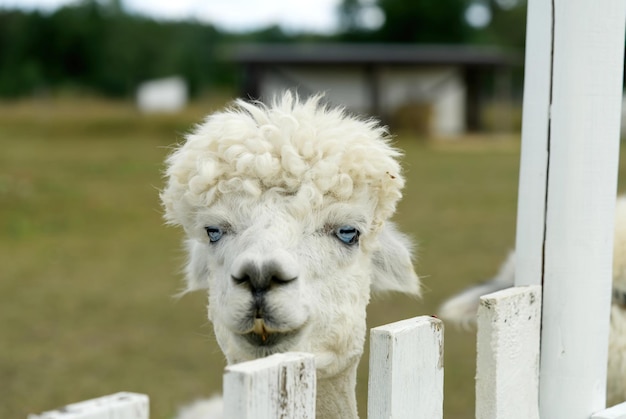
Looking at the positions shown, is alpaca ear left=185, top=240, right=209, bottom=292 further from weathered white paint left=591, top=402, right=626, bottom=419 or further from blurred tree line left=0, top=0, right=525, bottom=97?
blurred tree line left=0, top=0, right=525, bottom=97

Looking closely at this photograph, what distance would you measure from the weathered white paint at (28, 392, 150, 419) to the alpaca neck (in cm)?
120

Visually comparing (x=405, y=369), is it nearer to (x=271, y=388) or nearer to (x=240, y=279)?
(x=271, y=388)

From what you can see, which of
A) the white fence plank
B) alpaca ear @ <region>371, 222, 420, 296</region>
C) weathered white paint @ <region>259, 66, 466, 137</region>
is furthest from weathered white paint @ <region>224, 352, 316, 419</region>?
weathered white paint @ <region>259, 66, 466, 137</region>

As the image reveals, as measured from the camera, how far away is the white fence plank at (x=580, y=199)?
191 cm

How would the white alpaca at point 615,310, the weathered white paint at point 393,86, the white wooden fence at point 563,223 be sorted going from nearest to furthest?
the white wooden fence at point 563,223, the white alpaca at point 615,310, the weathered white paint at point 393,86

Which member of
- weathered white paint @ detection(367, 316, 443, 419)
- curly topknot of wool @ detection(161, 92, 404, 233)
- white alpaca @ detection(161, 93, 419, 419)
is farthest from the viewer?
curly topknot of wool @ detection(161, 92, 404, 233)

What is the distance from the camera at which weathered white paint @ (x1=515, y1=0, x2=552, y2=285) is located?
1953mm

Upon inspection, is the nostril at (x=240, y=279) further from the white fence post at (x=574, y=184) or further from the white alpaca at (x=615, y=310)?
the white alpaca at (x=615, y=310)

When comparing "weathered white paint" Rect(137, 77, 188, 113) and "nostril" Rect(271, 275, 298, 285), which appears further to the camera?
"weathered white paint" Rect(137, 77, 188, 113)

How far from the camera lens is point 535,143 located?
1.98 meters

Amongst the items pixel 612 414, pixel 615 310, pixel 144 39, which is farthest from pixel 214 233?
pixel 144 39

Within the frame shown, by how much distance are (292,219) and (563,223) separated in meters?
0.65

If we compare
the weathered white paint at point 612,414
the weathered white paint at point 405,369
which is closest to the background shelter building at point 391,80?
the weathered white paint at point 612,414

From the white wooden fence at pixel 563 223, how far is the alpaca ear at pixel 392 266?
0.61 metres
